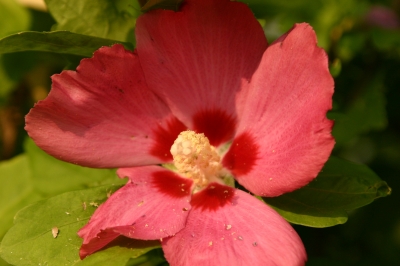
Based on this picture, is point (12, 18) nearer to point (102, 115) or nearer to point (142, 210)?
point (102, 115)

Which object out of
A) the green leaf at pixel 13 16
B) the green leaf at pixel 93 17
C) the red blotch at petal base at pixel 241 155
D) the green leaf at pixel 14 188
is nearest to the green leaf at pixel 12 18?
the green leaf at pixel 13 16

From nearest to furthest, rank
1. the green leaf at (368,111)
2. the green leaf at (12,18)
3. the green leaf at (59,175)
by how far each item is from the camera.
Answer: the green leaf at (59,175)
the green leaf at (12,18)
the green leaf at (368,111)

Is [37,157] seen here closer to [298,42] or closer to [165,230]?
[165,230]

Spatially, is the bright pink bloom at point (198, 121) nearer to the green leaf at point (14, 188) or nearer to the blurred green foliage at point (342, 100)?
the blurred green foliage at point (342, 100)

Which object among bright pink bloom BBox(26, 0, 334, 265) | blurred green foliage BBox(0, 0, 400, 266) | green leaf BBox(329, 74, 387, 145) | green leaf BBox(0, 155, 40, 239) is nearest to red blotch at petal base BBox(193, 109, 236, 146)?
bright pink bloom BBox(26, 0, 334, 265)

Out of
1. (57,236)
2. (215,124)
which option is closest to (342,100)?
(215,124)
